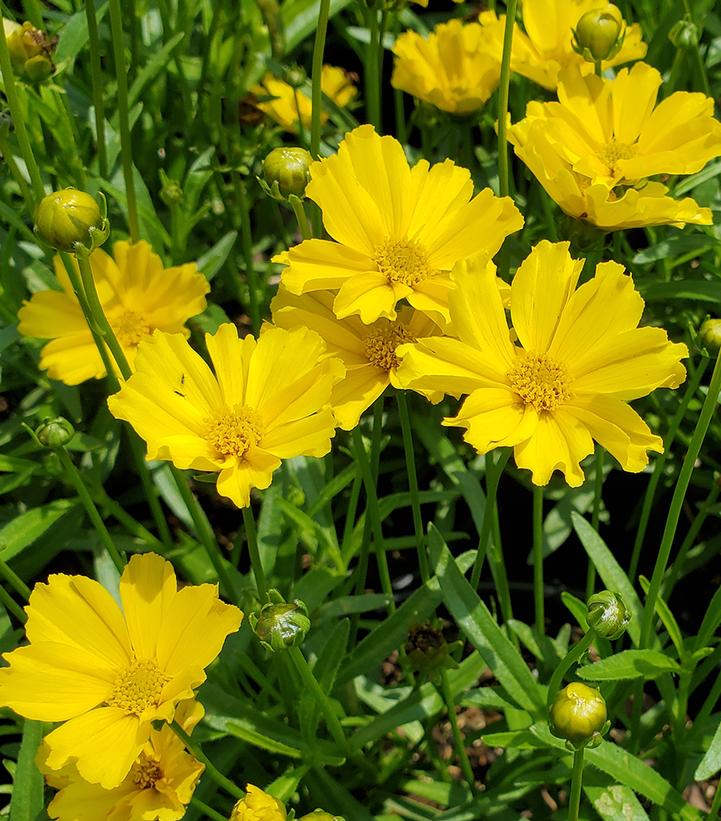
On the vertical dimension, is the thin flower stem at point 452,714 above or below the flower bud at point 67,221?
below

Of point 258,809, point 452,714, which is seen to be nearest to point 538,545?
point 452,714

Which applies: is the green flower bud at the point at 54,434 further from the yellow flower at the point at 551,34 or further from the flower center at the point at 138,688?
the yellow flower at the point at 551,34

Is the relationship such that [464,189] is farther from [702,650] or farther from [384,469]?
[384,469]

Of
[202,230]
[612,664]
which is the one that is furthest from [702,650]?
[202,230]

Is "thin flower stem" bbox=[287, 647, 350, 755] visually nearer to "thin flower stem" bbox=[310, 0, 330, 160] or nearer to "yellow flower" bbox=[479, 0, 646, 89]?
"thin flower stem" bbox=[310, 0, 330, 160]


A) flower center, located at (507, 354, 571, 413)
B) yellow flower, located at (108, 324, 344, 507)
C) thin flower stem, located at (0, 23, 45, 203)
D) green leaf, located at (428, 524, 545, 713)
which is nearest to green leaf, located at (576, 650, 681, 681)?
green leaf, located at (428, 524, 545, 713)

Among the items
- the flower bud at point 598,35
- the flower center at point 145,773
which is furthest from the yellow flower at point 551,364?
the flower center at point 145,773
